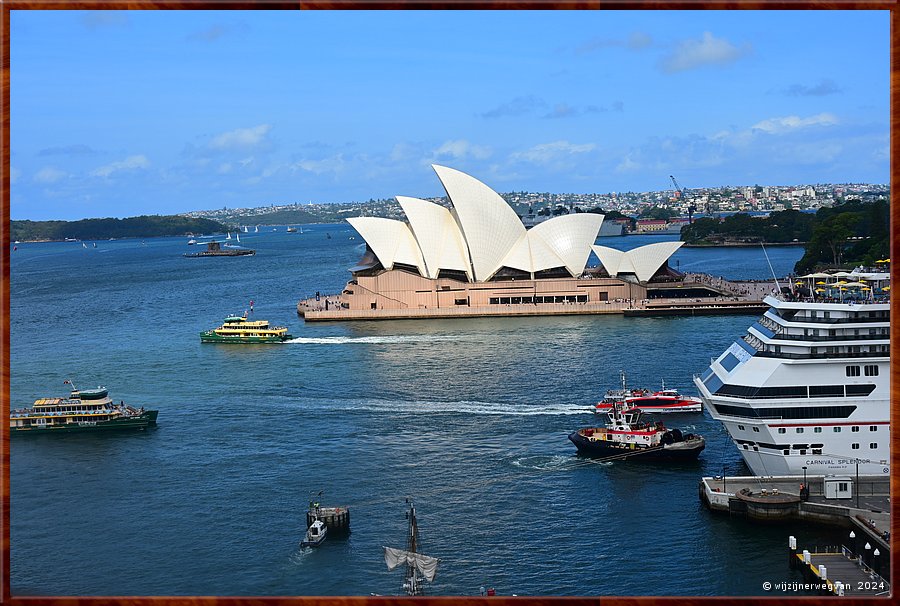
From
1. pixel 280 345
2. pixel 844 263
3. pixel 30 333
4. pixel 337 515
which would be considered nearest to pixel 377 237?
pixel 280 345

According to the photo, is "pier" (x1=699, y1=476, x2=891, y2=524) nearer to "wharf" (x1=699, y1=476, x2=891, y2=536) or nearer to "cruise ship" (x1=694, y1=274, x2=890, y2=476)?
"wharf" (x1=699, y1=476, x2=891, y2=536)

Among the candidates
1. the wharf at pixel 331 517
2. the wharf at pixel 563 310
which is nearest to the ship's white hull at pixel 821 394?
the wharf at pixel 331 517

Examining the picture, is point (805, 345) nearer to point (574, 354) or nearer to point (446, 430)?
point (446, 430)

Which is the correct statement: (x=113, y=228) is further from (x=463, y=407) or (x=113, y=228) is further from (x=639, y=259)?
(x=463, y=407)

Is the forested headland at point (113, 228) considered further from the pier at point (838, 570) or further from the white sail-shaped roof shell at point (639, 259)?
the pier at point (838, 570)

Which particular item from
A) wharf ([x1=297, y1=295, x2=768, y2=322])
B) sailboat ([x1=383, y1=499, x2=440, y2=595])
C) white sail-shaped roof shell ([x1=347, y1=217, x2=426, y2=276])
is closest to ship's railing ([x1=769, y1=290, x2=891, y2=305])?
sailboat ([x1=383, y1=499, x2=440, y2=595])
